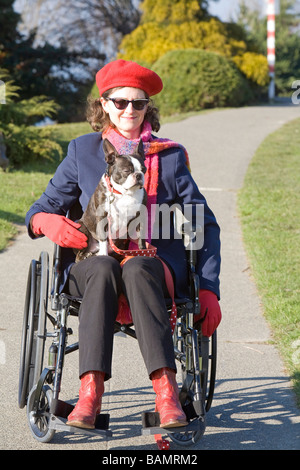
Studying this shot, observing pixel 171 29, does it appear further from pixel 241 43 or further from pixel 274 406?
pixel 274 406

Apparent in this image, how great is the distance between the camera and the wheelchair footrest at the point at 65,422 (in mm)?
2750

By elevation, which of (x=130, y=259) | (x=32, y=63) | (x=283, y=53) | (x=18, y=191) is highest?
(x=283, y=53)

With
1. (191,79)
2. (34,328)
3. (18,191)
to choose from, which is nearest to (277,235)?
(18,191)

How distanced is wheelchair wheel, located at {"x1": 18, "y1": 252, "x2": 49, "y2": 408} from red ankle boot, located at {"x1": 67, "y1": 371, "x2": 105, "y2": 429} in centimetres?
31

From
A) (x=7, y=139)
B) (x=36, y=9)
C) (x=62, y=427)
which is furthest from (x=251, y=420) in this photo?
(x=36, y=9)

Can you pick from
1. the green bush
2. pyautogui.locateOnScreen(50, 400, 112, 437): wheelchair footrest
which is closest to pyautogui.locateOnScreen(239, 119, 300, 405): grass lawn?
pyautogui.locateOnScreen(50, 400, 112, 437): wheelchair footrest

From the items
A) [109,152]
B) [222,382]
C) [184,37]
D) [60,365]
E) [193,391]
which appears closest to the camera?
[60,365]

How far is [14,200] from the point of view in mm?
7859

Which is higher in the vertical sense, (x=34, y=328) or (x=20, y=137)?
(x=20, y=137)

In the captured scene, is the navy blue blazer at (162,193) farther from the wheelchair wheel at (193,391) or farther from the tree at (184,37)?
the tree at (184,37)

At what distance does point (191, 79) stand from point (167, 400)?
14.9 meters

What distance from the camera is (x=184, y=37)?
63.2ft

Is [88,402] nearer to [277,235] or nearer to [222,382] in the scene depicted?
[222,382]

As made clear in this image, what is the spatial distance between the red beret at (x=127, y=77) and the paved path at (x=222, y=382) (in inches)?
60.8
